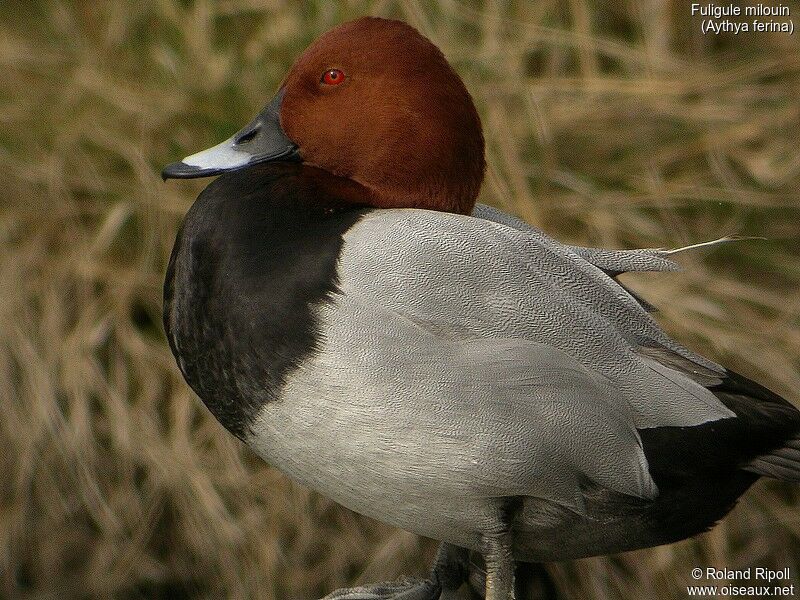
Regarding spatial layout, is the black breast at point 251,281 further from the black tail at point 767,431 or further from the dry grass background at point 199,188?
the dry grass background at point 199,188

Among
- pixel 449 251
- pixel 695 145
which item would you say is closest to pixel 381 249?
pixel 449 251

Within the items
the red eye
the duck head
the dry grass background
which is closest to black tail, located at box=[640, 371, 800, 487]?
the duck head

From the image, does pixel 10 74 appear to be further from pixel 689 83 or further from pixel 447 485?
pixel 447 485

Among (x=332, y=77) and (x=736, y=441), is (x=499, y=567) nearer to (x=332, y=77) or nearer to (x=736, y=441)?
(x=736, y=441)

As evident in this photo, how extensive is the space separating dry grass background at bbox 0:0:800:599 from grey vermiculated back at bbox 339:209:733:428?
0.91 m

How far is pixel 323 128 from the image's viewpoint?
161 centimetres

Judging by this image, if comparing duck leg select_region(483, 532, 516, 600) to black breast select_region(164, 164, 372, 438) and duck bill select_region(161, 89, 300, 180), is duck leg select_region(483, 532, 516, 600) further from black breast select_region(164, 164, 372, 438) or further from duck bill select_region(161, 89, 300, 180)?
duck bill select_region(161, 89, 300, 180)

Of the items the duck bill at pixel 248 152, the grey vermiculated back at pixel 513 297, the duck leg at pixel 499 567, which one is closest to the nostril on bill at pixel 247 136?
the duck bill at pixel 248 152

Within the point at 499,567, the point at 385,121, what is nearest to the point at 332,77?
the point at 385,121

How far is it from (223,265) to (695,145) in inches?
66.0

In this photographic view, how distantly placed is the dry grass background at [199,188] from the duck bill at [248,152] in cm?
102

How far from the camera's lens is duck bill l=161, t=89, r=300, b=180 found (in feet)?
5.32

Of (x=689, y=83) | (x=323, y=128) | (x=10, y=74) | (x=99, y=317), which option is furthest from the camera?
(x=10, y=74)

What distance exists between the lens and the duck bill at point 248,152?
162cm
